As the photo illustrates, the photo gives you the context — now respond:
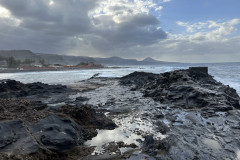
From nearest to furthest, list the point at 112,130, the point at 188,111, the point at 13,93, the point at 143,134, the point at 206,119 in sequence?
the point at 143,134 < the point at 112,130 < the point at 206,119 < the point at 188,111 < the point at 13,93

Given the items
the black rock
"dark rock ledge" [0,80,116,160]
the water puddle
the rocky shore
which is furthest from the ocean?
the black rock

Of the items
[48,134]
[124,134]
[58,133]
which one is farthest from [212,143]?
[48,134]

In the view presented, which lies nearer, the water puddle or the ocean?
the water puddle

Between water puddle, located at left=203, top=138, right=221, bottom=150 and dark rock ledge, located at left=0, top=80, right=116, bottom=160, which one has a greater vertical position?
dark rock ledge, located at left=0, top=80, right=116, bottom=160

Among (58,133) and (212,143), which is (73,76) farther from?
(212,143)

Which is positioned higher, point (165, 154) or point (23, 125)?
point (23, 125)

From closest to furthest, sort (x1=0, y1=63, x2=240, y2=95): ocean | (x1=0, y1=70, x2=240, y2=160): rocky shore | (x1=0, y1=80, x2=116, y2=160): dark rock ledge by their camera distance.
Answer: (x1=0, y1=80, x2=116, y2=160): dark rock ledge < (x1=0, y1=70, x2=240, y2=160): rocky shore < (x1=0, y1=63, x2=240, y2=95): ocean

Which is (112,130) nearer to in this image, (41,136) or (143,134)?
(143,134)

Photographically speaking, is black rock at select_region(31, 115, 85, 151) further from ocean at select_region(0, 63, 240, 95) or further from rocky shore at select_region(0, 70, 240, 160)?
ocean at select_region(0, 63, 240, 95)

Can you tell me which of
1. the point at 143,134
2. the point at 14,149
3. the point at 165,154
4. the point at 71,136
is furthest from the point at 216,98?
the point at 14,149

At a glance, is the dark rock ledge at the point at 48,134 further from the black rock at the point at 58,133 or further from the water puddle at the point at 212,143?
the water puddle at the point at 212,143

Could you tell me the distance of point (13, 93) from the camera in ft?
43.1

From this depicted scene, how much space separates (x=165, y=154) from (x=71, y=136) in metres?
2.53

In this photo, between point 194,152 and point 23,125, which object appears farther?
point 23,125
